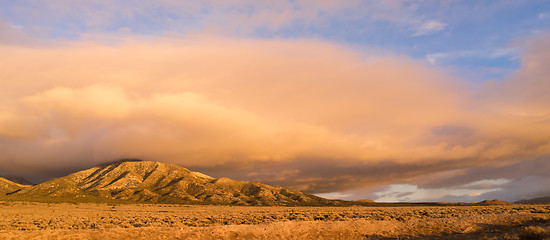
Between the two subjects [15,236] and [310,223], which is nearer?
[15,236]

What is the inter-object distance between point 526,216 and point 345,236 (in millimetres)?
24532

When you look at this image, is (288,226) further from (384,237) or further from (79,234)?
(79,234)

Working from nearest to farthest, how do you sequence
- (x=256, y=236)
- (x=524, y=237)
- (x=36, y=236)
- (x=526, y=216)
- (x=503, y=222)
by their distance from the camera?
1. (x=524, y=237)
2. (x=36, y=236)
3. (x=256, y=236)
4. (x=503, y=222)
5. (x=526, y=216)

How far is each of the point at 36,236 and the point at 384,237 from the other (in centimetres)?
3134

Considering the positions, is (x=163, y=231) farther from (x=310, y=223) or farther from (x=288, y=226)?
(x=310, y=223)

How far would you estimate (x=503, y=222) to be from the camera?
38594 millimetres

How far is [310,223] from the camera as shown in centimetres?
3794

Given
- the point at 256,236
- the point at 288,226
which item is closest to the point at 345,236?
the point at 288,226

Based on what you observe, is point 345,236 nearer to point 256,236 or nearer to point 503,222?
point 256,236

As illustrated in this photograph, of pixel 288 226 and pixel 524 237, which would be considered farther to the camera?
pixel 288 226

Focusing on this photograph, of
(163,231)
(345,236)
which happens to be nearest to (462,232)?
(345,236)

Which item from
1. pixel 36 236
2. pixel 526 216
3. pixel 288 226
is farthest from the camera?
pixel 526 216

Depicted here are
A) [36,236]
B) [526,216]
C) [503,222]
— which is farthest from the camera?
[526,216]

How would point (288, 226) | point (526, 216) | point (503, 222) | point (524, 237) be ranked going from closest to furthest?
point (524, 237) < point (288, 226) < point (503, 222) < point (526, 216)
